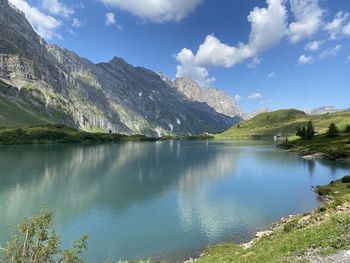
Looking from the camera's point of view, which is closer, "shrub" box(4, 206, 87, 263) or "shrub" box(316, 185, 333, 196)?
"shrub" box(4, 206, 87, 263)

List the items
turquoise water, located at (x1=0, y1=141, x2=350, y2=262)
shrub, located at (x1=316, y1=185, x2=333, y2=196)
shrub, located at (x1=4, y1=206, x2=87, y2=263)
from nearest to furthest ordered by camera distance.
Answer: shrub, located at (x1=4, y1=206, x2=87, y2=263) → turquoise water, located at (x1=0, y1=141, x2=350, y2=262) → shrub, located at (x1=316, y1=185, x2=333, y2=196)

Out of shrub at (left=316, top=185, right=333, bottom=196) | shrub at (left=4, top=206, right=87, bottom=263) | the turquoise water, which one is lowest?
the turquoise water

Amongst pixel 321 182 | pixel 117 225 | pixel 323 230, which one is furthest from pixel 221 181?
pixel 323 230

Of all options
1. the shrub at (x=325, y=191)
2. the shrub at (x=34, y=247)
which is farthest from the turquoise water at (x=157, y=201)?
the shrub at (x=34, y=247)

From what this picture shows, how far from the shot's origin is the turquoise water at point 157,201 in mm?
56719

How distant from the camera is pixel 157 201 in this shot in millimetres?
87500

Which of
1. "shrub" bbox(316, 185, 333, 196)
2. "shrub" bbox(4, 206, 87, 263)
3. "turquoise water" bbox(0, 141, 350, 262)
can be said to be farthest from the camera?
"shrub" bbox(316, 185, 333, 196)

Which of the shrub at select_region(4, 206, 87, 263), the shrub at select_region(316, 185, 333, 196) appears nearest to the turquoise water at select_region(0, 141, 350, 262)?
the shrub at select_region(316, 185, 333, 196)

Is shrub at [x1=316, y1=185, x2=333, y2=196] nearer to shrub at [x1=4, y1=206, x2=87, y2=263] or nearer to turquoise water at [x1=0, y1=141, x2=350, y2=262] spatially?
turquoise water at [x1=0, y1=141, x2=350, y2=262]

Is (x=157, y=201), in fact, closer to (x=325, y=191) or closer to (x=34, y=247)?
(x=325, y=191)

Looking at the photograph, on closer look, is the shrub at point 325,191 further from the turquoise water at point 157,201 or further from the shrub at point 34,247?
the shrub at point 34,247

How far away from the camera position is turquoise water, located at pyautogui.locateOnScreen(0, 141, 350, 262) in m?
56.7

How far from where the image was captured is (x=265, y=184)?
11412 cm

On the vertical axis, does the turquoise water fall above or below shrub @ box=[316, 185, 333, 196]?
below
